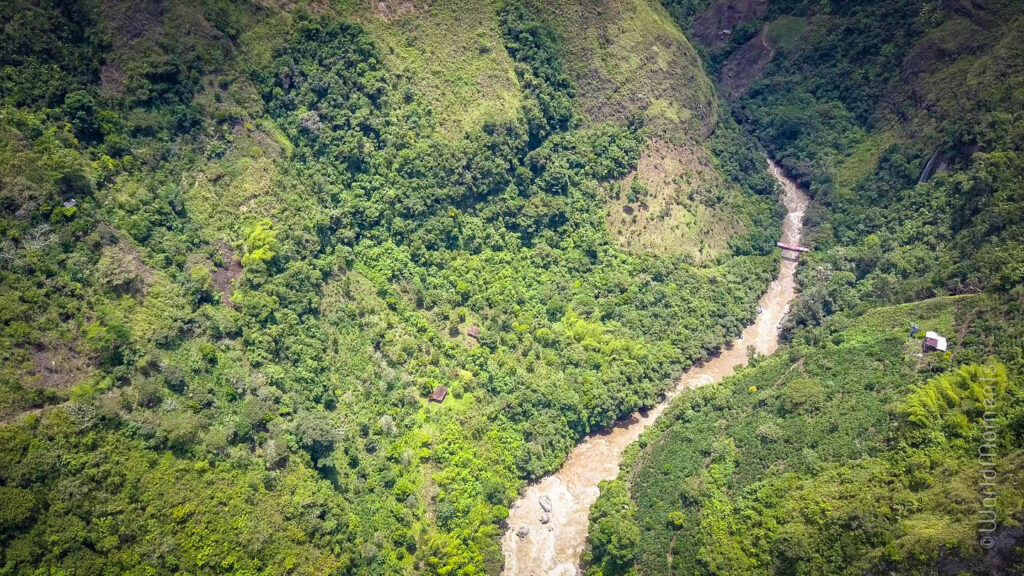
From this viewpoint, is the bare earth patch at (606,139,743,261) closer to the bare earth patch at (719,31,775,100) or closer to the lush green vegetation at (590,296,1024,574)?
the bare earth patch at (719,31,775,100)

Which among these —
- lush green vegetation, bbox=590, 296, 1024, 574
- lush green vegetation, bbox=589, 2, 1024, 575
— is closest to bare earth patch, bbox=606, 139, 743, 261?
lush green vegetation, bbox=589, 2, 1024, 575

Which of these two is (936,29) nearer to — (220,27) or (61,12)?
(220,27)

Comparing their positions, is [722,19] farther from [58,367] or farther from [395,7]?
[58,367]

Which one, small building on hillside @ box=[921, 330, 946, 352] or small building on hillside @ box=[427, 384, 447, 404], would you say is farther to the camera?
small building on hillside @ box=[427, 384, 447, 404]

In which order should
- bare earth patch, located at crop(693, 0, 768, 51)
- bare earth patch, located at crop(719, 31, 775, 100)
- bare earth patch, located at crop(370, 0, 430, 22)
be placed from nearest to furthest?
1. bare earth patch, located at crop(370, 0, 430, 22)
2. bare earth patch, located at crop(719, 31, 775, 100)
3. bare earth patch, located at crop(693, 0, 768, 51)

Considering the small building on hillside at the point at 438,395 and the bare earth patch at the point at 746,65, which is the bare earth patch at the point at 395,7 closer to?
the small building on hillside at the point at 438,395

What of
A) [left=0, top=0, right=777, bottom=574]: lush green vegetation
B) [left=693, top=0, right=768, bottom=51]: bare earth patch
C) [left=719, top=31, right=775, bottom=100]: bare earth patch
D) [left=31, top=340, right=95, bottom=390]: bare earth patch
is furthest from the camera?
[left=693, top=0, right=768, bottom=51]: bare earth patch

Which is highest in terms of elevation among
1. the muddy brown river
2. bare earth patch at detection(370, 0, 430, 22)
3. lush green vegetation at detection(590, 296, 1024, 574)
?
bare earth patch at detection(370, 0, 430, 22)
